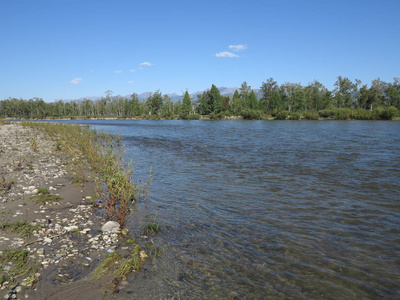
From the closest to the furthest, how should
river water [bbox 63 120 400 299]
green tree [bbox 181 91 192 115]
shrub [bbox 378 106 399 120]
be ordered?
river water [bbox 63 120 400 299] < shrub [bbox 378 106 399 120] < green tree [bbox 181 91 192 115]

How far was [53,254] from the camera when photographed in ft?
20.8

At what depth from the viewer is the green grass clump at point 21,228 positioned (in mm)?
7059

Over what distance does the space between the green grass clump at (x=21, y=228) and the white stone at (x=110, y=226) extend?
5.85 ft

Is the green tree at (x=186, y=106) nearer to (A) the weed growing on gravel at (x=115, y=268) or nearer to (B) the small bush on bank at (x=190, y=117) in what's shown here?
(B) the small bush on bank at (x=190, y=117)

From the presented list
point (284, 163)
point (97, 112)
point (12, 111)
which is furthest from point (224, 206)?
point (12, 111)

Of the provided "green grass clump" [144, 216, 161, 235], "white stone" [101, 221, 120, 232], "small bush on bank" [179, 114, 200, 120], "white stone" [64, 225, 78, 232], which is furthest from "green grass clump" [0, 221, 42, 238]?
"small bush on bank" [179, 114, 200, 120]

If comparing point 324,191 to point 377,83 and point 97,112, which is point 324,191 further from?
point 97,112

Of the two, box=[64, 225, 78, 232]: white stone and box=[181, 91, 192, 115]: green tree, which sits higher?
box=[181, 91, 192, 115]: green tree

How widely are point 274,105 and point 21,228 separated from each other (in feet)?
433

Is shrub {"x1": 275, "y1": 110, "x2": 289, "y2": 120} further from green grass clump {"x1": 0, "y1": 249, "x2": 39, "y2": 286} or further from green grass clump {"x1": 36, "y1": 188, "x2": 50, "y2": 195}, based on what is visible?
green grass clump {"x1": 0, "y1": 249, "x2": 39, "y2": 286}

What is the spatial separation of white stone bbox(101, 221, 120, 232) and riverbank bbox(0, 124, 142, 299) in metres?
0.16

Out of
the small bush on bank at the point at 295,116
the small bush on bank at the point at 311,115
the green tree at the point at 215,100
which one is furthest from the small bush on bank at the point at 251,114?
the small bush on bank at the point at 311,115

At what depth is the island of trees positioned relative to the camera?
10638 cm

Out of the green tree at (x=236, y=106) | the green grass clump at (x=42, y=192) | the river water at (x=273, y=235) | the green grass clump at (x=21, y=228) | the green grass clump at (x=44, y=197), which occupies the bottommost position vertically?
the river water at (x=273, y=235)
